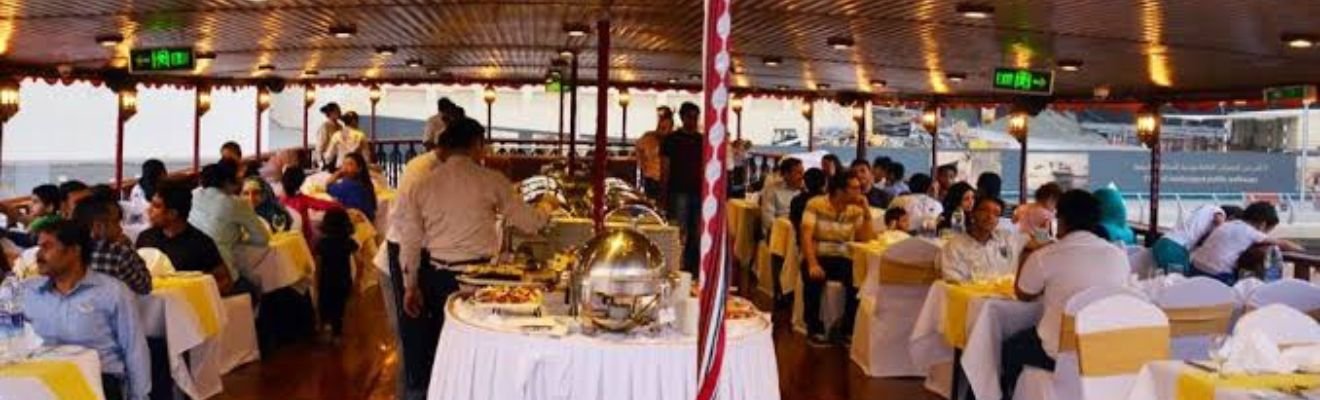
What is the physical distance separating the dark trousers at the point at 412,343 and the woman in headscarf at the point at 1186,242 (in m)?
5.40

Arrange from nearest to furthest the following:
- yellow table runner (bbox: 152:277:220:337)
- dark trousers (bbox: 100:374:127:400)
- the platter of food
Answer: the platter of food → dark trousers (bbox: 100:374:127:400) → yellow table runner (bbox: 152:277:220:337)

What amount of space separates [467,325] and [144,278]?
78.4 inches

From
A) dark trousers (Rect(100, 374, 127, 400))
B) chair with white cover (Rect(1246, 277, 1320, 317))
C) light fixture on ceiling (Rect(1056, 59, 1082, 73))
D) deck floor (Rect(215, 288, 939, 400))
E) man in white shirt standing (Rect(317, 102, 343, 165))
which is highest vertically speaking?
light fixture on ceiling (Rect(1056, 59, 1082, 73))

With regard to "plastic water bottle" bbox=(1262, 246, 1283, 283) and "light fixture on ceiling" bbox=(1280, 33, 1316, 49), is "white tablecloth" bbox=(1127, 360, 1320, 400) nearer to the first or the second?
"light fixture on ceiling" bbox=(1280, 33, 1316, 49)

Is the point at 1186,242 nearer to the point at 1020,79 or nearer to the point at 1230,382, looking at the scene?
the point at 1020,79

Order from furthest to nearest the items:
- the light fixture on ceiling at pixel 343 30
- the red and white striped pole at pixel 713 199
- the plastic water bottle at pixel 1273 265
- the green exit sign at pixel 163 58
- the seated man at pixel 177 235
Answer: the green exit sign at pixel 163 58, the light fixture on ceiling at pixel 343 30, the plastic water bottle at pixel 1273 265, the seated man at pixel 177 235, the red and white striped pole at pixel 713 199

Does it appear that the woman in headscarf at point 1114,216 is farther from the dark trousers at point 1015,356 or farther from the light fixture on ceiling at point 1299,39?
the dark trousers at point 1015,356

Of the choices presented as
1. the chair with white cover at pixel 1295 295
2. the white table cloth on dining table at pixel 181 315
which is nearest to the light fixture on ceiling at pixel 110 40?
the white table cloth on dining table at pixel 181 315

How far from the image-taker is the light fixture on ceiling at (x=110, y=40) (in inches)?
392

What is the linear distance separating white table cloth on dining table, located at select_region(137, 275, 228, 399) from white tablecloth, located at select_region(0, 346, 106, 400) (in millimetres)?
1467

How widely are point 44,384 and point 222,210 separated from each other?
3663mm

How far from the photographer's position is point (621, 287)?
179 inches

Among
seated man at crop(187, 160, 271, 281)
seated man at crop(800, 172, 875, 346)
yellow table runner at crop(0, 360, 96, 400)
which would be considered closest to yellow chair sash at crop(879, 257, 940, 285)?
seated man at crop(800, 172, 875, 346)

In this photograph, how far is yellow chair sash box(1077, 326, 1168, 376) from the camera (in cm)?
545
